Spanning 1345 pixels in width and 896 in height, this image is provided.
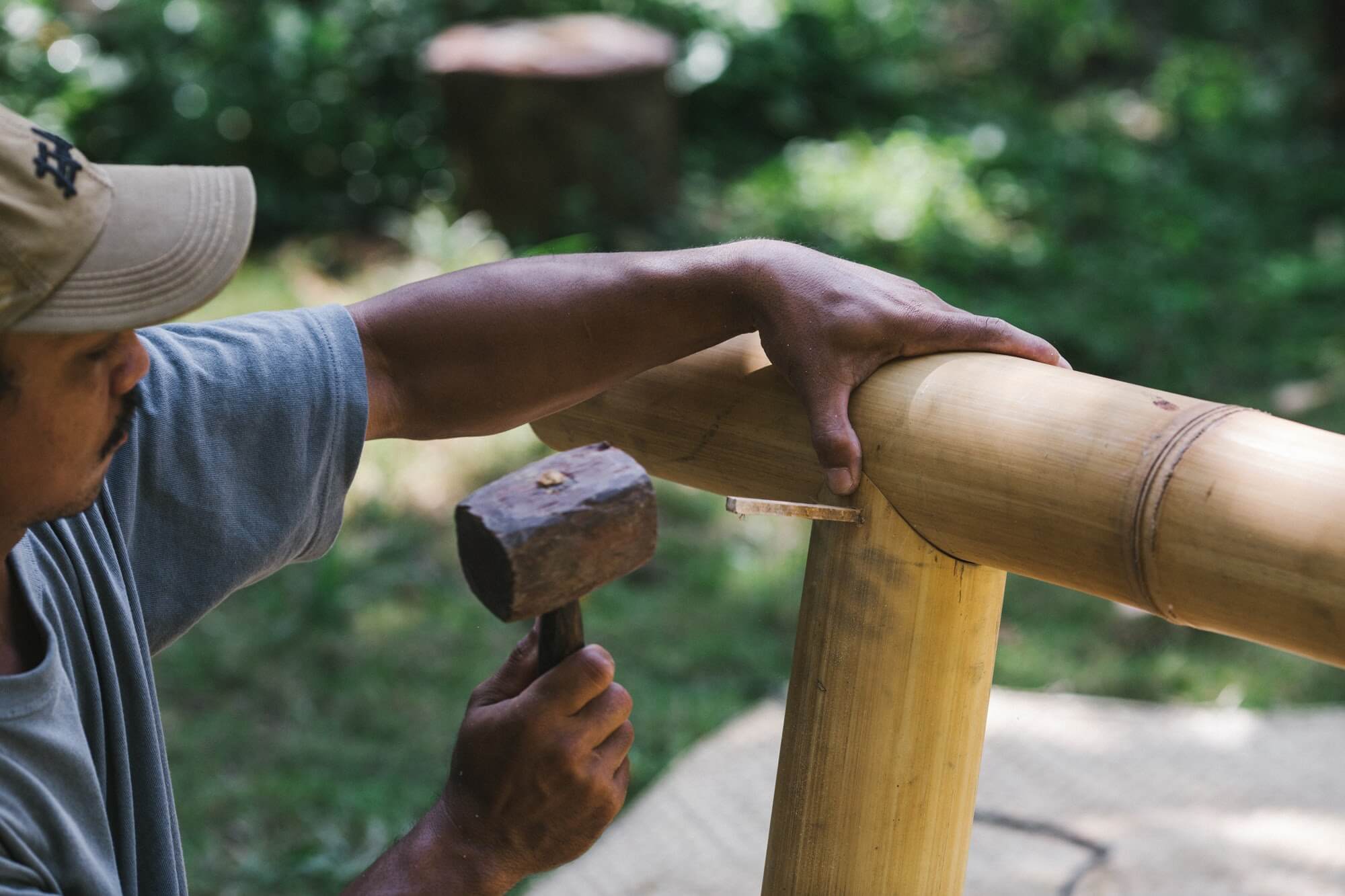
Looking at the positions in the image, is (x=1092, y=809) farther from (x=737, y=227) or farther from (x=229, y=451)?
(x=737, y=227)

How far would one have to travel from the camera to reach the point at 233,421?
54.9 inches

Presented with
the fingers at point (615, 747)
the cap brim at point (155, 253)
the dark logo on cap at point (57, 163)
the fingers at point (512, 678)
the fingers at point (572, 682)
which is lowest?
the fingers at point (615, 747)

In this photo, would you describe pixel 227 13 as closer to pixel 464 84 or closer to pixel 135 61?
pixel 135 61

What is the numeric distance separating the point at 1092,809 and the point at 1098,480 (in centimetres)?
129

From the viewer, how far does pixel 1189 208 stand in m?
6.39

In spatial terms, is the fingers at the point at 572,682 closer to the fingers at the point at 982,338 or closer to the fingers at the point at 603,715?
the fingers at the point at 603,715

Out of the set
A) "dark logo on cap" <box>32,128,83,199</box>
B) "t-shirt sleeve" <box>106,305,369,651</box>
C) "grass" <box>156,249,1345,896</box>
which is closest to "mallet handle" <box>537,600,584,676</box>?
"t-shirt sleeve" <box>106,305,369,651</box>

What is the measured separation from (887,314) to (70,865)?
0.88 metres

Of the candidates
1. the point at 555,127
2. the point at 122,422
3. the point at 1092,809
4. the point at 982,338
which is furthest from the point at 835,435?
the point at 555,127

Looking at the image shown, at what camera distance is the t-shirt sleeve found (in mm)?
1362

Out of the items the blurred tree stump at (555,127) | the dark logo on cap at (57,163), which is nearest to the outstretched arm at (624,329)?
the dark logo on cap at (57,163)

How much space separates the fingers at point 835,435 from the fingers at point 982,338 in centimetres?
11

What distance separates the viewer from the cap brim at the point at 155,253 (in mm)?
1008

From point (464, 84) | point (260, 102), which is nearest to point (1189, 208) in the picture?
point (464, 84)
